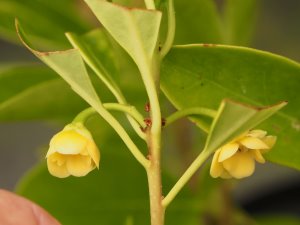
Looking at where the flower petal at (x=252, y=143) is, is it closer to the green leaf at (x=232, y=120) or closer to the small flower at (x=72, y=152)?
the green leaf at (x=232, y=120)

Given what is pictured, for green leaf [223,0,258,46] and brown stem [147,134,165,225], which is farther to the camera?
green leaf [223,0,258,46]

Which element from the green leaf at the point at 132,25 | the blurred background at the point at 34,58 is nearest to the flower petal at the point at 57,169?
the green leaf at the point at 132,25

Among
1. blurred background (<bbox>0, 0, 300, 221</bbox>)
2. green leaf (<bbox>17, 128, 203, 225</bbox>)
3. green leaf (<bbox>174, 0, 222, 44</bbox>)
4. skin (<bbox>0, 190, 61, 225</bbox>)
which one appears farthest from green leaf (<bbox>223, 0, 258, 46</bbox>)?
blurred background (<bbox>0, 0, 300, 221</bbox>)

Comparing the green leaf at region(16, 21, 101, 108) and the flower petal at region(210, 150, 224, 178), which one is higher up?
the green leaf at region(16, 21, 101, 108)

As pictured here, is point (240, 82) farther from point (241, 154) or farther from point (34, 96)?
point (34, 96)

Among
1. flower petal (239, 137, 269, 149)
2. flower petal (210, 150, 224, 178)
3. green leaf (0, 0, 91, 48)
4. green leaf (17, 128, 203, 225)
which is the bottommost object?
green leaf (17, 128, 203, 225)

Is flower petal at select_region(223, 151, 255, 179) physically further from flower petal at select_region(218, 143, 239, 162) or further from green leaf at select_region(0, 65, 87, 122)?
green leaf at select_region(0, 65, 87, 122)

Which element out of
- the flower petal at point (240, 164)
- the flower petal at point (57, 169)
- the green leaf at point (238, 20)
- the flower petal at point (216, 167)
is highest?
the flower petal at point (57, 169)
